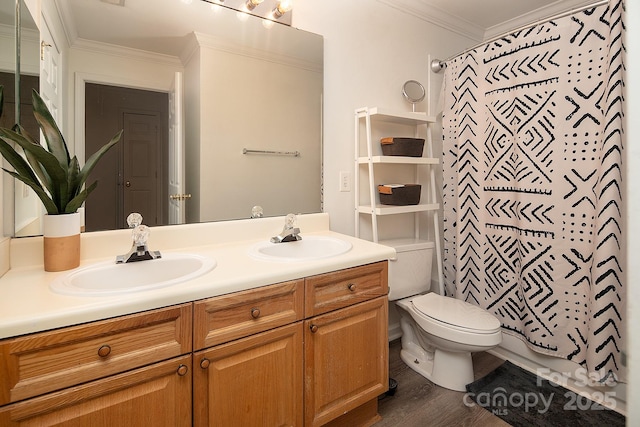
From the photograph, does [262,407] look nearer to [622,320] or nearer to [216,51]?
[216,51]

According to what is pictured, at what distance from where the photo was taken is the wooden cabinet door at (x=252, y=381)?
3.31 feet

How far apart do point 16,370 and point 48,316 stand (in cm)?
14

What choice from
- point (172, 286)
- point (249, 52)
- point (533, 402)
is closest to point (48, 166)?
point (172, 286)

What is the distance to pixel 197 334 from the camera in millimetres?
984

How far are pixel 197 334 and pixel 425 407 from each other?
4.30ft

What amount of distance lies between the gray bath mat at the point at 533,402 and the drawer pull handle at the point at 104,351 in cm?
171

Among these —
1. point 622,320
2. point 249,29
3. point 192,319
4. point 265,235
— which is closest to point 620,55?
point 622,320

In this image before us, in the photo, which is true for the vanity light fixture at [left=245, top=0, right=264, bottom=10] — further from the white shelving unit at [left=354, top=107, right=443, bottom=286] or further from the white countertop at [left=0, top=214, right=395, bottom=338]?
the white countertop at [left=0, top=214, right=395, bottom=338]

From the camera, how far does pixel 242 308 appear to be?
42.1 inches

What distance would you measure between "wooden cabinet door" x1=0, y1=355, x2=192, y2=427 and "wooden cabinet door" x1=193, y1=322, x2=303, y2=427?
Answer: 46 millimetres

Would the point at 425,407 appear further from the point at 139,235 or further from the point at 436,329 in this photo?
the point at 139,235

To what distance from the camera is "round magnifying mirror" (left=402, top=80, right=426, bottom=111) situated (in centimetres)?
220

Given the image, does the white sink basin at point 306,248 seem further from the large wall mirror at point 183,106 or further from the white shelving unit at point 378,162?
the white shelving unit at point 378,162

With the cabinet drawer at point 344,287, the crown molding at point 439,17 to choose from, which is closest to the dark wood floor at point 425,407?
the cabinet drawer at point 344,287
